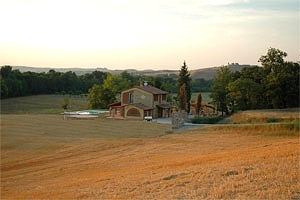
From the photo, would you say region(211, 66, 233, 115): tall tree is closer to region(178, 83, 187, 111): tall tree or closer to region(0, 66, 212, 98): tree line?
region(178, 83, 187, 111): tall tree

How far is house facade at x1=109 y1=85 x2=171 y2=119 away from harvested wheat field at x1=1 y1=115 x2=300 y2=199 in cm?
1777

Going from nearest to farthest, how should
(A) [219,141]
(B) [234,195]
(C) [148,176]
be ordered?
(B) [234,195] → (C) [148,176] → (A) [219,141]

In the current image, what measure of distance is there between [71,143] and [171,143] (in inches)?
328

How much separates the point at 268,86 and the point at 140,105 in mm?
19717

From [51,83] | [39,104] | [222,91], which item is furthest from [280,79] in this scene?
[51,83]

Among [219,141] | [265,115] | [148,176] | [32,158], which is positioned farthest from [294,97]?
[148,176]

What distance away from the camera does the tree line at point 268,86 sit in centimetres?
7381

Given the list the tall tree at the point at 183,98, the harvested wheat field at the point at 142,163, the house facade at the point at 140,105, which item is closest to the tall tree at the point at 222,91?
the tall tree at the point at 183,98

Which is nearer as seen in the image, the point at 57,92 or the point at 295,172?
the point at 295,172

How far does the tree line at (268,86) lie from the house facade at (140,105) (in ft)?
36.9

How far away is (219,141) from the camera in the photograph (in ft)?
126

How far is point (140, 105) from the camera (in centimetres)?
7438

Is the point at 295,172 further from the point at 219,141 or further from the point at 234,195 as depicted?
the point at 219,141

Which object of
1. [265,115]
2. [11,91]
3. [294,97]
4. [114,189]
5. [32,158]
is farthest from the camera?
[11,91]
